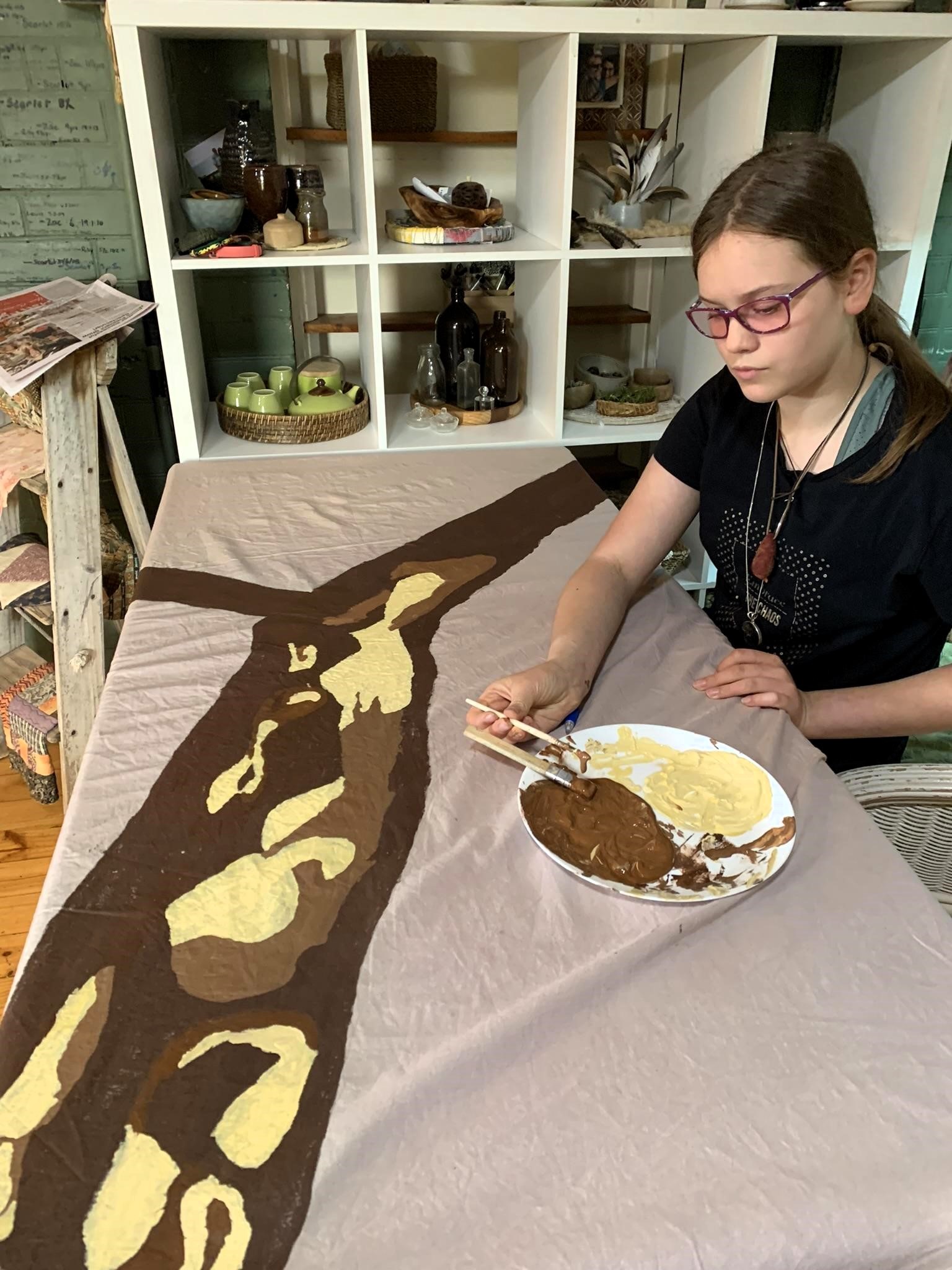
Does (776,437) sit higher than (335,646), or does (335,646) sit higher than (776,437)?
(776,437)

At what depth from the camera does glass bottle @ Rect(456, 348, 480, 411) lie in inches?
77.8

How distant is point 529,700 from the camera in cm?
99

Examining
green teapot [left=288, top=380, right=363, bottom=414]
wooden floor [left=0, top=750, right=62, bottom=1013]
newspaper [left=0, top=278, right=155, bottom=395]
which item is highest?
newspaper [left=0, top=278, right=155, bottom=395]

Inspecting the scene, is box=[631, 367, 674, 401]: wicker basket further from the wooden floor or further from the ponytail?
the wooden floor

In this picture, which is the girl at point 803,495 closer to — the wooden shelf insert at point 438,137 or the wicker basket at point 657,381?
the wicker basket at point 657,381

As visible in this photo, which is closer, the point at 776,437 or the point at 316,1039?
the point at 316,1039

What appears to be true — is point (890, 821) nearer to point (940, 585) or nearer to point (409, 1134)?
point (940, 585)

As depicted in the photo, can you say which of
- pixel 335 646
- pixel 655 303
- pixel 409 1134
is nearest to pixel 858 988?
pixel 409 1134

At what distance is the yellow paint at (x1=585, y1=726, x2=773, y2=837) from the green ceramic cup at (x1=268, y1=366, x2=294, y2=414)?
4.02 feet

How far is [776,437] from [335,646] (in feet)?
2.06

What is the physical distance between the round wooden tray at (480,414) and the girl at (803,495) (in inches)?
27.3

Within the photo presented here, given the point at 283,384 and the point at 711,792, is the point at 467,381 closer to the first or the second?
the point at 283,384

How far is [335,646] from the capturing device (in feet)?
3.76

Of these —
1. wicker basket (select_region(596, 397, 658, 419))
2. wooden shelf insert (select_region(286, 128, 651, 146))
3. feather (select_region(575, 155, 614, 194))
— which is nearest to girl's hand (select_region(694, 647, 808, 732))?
wicker basket (select_region(596, 397, 658, 419))
